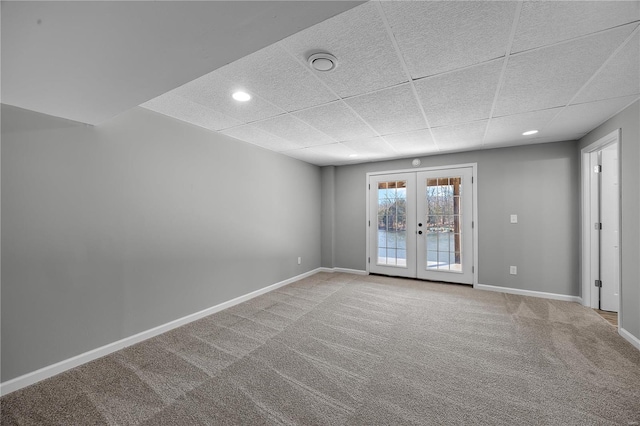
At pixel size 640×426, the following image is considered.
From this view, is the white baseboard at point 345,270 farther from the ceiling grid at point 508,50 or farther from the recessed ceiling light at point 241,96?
the recessed ceiling light at point 241,96

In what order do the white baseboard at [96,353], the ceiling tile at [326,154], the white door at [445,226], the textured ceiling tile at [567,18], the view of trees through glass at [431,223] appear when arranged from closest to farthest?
1. the textured ceiling tile at [567,18]
2. the white baseboard at [96,353]
3. the ceiling tile at [326,154]
4. the white door at [445,226]
5. the view of trees through glass at [431,223]

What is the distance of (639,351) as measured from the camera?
2.34 meters

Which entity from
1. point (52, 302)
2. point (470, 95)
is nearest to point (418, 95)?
point (470, 95)

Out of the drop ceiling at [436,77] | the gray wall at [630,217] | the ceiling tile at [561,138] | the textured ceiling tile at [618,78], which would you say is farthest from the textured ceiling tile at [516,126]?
the gray wall at [630,217]

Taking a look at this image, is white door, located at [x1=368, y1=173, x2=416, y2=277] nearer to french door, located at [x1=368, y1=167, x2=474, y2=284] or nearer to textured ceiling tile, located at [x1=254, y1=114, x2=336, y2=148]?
french door, located at [x1=368, y1=167, x2=474, y2=284]

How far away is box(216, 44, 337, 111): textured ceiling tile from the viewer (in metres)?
1.77

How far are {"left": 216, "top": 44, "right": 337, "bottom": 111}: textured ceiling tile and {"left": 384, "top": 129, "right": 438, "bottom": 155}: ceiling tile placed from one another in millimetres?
1560

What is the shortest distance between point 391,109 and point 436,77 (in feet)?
2.09

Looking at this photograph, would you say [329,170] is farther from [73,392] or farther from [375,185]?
[73,392]

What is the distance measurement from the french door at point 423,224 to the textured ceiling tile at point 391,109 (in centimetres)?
187

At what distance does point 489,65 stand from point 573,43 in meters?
0.44

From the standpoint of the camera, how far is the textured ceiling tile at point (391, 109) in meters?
2.32

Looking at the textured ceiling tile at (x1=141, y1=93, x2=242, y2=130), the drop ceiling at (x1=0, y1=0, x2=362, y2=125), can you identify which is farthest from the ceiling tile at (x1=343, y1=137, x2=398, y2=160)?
the drop ceiling at (x1=0, y1=0, x2=362, y2=125)

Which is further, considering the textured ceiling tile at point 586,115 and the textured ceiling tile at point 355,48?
the textured ceiling tile at point 586,115
